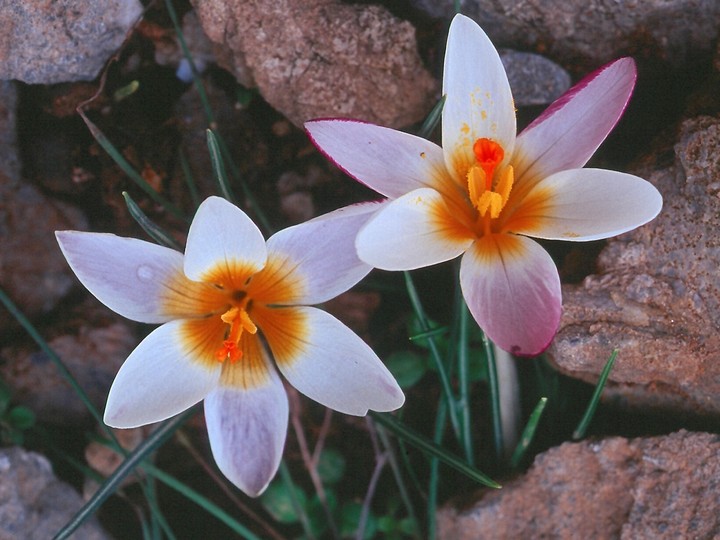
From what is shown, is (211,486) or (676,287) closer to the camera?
(676,287)

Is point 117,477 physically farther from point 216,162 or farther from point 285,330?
point 216,162

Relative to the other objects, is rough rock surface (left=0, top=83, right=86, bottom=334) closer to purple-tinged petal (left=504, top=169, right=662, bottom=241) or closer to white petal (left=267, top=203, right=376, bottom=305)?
white petal (left=267, top=203, right=376, bottom=305)

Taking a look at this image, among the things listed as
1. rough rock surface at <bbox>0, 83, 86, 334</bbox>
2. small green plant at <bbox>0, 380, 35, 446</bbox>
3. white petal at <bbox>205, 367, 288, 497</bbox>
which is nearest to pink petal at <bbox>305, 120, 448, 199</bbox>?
white petal at <bbox>205, 367, 288, 497</bbox>

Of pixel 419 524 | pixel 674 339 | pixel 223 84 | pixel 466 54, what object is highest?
pixel 466 54

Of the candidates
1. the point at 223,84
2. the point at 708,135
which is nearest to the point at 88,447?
the point at 223,84

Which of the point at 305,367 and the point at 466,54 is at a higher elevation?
the point at 466,54

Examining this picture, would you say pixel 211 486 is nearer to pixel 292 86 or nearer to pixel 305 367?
pixel 305 367

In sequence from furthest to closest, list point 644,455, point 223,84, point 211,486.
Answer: point 211,486 → point 223,84 → point 644,455

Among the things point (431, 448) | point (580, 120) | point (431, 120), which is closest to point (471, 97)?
point (431, 120)

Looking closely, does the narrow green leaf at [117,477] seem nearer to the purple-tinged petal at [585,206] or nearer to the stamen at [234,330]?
the stamen at [234,330]
